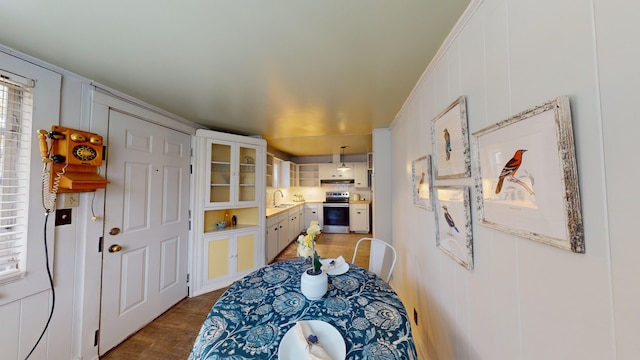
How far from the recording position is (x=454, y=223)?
1.07 m

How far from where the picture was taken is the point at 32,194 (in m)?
1.33

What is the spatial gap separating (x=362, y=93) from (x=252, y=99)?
105 cm

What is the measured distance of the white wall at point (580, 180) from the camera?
43cm

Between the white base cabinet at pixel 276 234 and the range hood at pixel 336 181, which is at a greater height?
the range hood at pixel 336 181

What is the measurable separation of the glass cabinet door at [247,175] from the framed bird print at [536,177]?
2830 mm

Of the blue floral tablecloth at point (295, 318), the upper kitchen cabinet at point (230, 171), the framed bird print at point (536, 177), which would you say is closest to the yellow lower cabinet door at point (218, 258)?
the upper kitchen cabinet at point (230, 171)

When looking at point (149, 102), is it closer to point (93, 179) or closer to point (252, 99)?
point (93, 179)

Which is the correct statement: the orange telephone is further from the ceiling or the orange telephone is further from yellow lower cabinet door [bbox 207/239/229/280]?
yellow lower cabinet door [bbox 207/239/229/280]

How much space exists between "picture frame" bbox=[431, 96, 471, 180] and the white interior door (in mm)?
2613

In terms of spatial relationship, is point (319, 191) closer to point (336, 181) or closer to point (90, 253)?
point (336, 181)

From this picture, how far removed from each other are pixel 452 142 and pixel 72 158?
99.5 inches

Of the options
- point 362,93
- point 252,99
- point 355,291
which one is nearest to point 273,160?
point 252,99

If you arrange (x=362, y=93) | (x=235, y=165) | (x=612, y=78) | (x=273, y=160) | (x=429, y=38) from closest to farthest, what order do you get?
(x=612, y=78), (x=429, y=38), (x=362, y=93), (x=235, y=165), (x=273, y=160)

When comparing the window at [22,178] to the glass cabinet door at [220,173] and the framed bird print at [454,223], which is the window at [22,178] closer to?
the glass cabinet door at [220,173]
